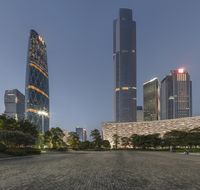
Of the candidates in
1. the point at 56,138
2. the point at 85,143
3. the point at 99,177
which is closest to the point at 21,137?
the point at 99,177

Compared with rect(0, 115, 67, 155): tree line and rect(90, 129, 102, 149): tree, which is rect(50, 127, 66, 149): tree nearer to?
rect(0, 115, 67, 155): tree line

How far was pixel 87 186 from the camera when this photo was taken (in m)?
14.3

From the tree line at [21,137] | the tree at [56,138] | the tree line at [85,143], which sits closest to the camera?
the tree line at [21,137]

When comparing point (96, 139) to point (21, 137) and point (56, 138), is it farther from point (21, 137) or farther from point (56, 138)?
point (21, 137)

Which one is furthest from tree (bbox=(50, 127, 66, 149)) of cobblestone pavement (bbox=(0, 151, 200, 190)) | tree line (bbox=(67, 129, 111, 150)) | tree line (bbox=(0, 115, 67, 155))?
cobblestone pavement (bbox=(0, 151, 200, 190))

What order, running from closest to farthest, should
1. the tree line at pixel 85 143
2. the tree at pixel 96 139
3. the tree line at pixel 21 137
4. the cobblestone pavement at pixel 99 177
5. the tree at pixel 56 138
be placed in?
the cobblestone pavement at pixel 99 177, the tree line at pixel 21 137, the tree at pixel 56 138, the tree line at pixel 85 143, the tree at pixel 96 139

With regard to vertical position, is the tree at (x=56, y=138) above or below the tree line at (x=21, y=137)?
below

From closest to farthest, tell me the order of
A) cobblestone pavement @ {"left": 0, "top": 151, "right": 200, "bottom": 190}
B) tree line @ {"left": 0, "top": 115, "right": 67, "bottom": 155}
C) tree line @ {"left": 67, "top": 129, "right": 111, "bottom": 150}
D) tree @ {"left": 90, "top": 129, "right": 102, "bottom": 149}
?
cobblestone pavement @ {"left": 0, "top": 151, "right": 200, "bottom": 190} < tree line @ {"left": 0, "top": 115, "right": 67, "bottom": 155} < tree line @ {"left": 67, "top": 129, "right": 111, "bottom": 150} < tree @ {"left": 90, "top": 129, "right": 102, "bottom": 149}

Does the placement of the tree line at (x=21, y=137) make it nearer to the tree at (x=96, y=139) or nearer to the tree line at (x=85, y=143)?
the tree line at (x=85, y=143)

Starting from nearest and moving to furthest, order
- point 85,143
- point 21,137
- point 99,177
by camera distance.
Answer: point 99,177 → point 21,137 → point 85,143

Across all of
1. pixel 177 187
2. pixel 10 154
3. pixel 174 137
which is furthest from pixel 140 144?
pixel 177 187

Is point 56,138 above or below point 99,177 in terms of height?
below

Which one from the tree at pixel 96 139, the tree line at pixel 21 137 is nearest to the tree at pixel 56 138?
the tree line at pixel 21 137

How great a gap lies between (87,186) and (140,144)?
14634 cm
